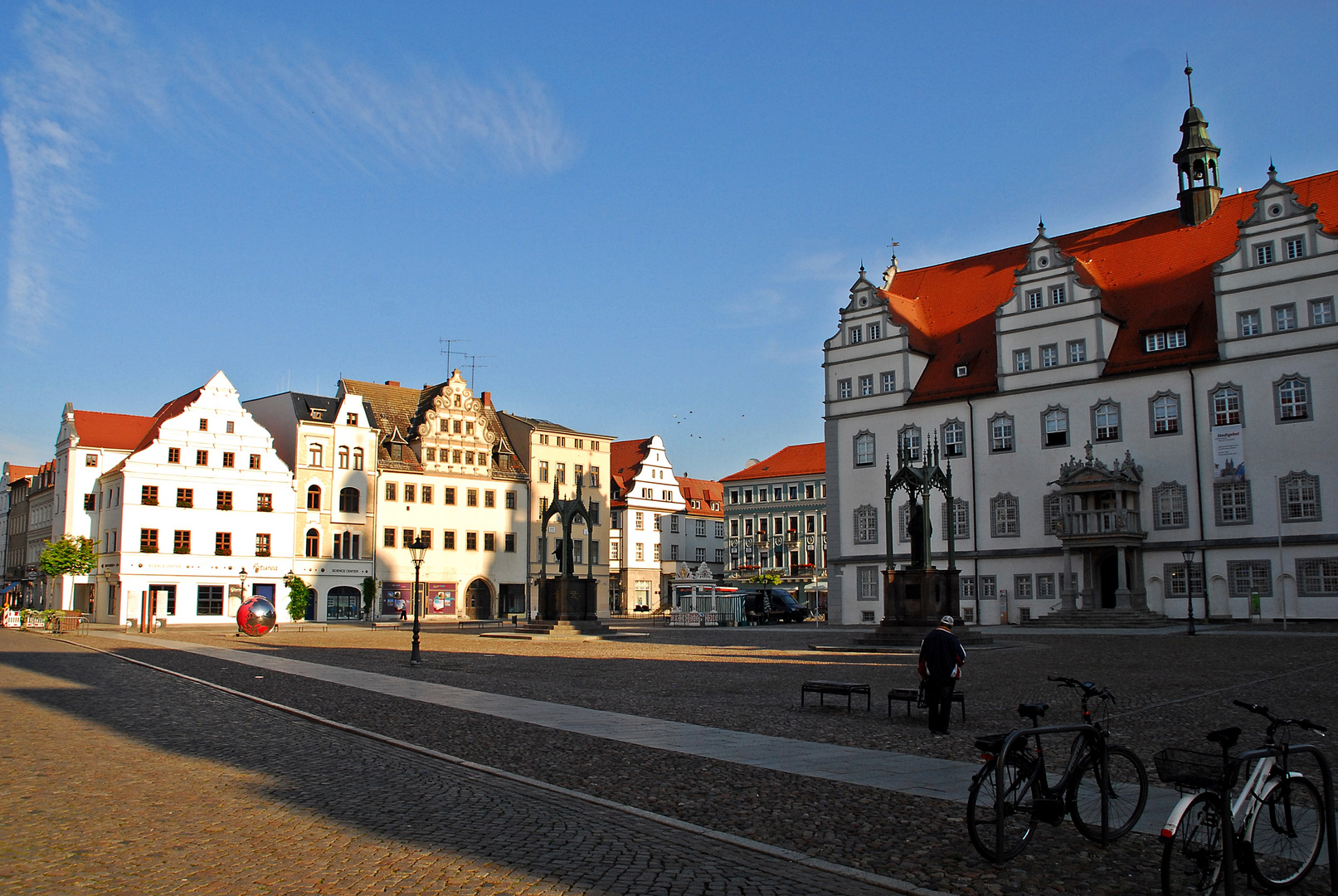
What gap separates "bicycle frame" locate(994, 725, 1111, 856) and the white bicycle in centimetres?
94

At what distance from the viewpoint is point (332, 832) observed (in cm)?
857

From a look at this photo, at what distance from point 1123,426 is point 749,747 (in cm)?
4476

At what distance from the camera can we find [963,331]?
2436 inches

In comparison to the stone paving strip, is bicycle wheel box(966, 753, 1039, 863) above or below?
above

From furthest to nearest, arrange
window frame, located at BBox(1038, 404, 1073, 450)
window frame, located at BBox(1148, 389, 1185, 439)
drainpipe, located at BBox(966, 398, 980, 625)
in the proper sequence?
drainpipe, located at BBox(966, 398, 980, 625) → window frame, located at BBox(1038, 404, 1073, 450) → window frame, located at BBox(1148, 389, 1185, 439)

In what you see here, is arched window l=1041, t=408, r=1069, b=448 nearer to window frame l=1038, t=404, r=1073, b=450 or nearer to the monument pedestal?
window frame l=1038, t=404, r=1073, b=450

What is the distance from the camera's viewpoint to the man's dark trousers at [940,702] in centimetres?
1442

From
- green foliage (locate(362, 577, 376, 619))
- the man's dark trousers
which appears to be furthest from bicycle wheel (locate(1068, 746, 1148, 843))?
green foliage (locate(362, 577, 376, 619))

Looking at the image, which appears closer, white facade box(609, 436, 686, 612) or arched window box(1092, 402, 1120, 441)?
arched window box(1092, 402, 1120, 441)

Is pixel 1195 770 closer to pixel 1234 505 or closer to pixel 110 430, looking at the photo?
pixel 1234 505

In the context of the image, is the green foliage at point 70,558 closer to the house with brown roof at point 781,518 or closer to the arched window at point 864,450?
Result: the arched window at point 864,450

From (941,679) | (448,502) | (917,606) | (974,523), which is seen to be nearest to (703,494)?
(448,502)

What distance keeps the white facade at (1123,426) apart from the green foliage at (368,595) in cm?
2908

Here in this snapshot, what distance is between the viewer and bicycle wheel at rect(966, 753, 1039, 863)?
763 centimetres
